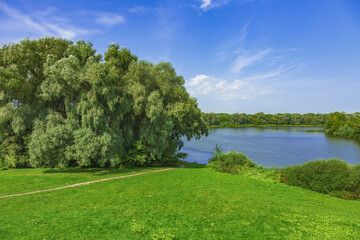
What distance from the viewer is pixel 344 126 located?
242 feet

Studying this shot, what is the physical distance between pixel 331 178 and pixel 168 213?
47.2 ft

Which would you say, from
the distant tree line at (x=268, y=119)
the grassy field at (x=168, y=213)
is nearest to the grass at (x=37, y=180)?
the grassy field at (x=168, y=213)

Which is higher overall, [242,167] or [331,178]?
[331,178]

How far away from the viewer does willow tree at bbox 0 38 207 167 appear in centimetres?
1870

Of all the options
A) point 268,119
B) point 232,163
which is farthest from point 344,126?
point 268,119

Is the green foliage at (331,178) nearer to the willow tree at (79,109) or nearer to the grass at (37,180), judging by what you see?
the willow tree at (79,109)

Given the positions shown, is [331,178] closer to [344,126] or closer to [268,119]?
[344,126]

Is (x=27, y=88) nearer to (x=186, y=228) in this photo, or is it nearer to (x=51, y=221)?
(x=51, y=221)

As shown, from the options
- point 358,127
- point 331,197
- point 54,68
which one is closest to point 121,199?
point 54,68

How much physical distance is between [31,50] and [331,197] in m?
Result: 30.0

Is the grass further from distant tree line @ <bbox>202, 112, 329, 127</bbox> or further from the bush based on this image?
distant tree line @ <bbox>202, 112, 329, 127</bbox>

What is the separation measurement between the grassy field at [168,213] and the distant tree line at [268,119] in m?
117

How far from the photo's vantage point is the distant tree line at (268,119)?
13725 cm

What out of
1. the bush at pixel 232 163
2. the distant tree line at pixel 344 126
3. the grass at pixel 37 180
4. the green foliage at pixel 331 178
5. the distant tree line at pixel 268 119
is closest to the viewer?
the grass at pixel 37 180
